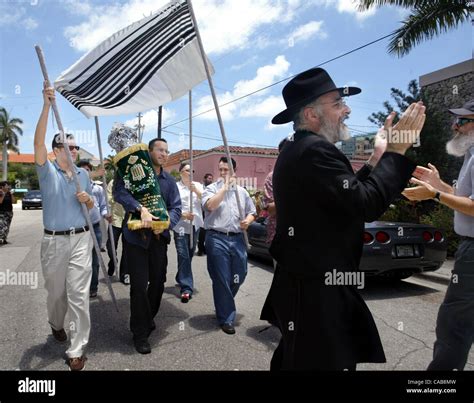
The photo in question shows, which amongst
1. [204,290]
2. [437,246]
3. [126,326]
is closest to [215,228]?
[126,326]

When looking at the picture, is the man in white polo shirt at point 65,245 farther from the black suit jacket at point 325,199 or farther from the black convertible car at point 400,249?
the black convertible car at point 400,249

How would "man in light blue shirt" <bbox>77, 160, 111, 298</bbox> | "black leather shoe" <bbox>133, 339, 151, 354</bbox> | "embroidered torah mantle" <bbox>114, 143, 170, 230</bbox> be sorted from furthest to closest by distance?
"man in light blue shirt" <bbox>77, 160, 111, 298</bbox> → "embroidered torah mantle" <bbox>114, 143, 170, 230</bbox> → "black leather shoe" <bbox>133, 339, 151, 354</bbox>

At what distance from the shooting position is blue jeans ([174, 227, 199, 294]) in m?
5.52

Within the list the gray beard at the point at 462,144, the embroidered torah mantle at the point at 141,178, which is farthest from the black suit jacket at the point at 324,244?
the embroidered torah mantle at the point at 141,178

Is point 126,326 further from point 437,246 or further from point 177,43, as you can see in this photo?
point 437,246

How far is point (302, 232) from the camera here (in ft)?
5.95

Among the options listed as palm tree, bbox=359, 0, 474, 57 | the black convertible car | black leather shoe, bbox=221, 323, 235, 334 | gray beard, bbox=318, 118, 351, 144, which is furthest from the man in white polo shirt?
palm tree, bbox=359, 0, 474, 57

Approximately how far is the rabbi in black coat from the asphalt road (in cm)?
169

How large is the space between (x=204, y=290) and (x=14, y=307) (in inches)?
99.3

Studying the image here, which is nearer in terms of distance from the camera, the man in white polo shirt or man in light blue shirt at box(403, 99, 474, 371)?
man in light blue shirt at box(403, 99, 474, 371)

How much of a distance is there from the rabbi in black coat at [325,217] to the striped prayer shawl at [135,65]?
9.13 ft

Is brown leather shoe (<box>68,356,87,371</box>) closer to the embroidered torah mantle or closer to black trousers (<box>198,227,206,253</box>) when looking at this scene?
the embroidered torah mantle

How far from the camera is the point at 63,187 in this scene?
11.5ft

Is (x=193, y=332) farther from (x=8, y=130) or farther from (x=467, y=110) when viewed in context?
(x=8, y=130)
